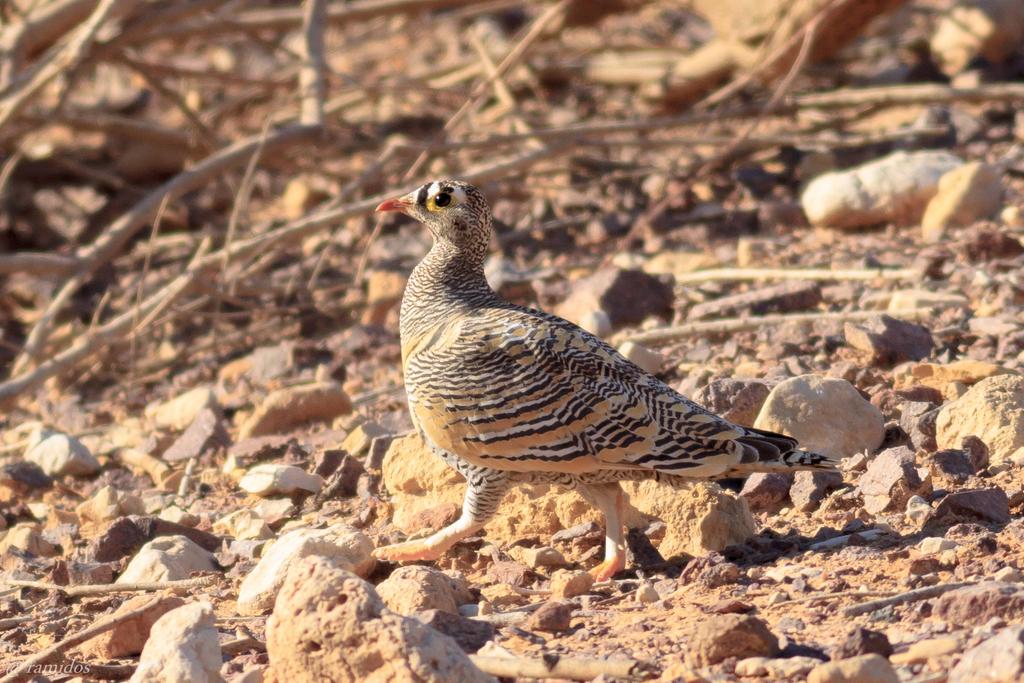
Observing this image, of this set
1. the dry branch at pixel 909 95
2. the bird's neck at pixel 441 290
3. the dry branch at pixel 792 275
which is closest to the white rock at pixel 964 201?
the dry branch at pixel 792 275

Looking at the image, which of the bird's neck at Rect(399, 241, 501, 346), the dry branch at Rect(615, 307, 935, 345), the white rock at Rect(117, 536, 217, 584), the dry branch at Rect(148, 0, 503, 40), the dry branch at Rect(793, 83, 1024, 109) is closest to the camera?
the white rock at Rect(117, 536, 217, 584)

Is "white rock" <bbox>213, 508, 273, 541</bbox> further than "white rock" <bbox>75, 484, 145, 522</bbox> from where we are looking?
No

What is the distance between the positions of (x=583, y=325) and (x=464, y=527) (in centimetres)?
274

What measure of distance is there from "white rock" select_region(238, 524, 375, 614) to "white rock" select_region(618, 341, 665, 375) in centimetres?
216

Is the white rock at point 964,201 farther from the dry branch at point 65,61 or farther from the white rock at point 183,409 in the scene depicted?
the dry branch at point 65,61

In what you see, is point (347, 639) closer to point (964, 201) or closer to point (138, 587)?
point (138, 587)

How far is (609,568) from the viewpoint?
5.10m

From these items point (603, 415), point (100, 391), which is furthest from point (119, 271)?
point (603, 415)

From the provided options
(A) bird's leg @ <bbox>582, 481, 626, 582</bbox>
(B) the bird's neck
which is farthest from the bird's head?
(A) bird's leg @ <bbox>582, 481, 626, 582</bbox>

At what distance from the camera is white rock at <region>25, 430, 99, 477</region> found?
733 centimetres

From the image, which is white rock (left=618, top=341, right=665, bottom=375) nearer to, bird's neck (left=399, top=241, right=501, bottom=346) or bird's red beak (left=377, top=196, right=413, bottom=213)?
bird's neck (left=399, top=241, right=501, bottom=346)

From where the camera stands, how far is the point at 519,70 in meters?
12.2

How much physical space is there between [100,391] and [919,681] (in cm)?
678

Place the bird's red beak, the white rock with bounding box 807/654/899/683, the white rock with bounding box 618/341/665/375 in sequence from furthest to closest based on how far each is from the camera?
the white rock with bounding box 618/341/665/375, the bird's red beak, the white rock with bounding box 807/654/899/683
